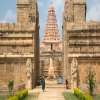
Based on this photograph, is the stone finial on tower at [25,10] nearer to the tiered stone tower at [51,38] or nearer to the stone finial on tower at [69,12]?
the stone finial on tower at [69,12]

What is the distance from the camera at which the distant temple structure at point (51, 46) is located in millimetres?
71375

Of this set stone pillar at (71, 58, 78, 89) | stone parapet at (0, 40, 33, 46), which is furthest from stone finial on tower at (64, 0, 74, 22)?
stone pillar at (71, 58, 78, 89)

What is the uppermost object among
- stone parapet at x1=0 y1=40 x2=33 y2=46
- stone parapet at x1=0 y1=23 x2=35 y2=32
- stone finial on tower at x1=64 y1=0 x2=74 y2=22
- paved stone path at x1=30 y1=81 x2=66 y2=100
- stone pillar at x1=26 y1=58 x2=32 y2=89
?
stone finial on tower at x1=64 y1=0 x2=74 y2=22

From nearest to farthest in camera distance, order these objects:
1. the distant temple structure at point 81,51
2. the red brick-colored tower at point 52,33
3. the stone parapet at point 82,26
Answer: the distant temple structure at point 81,51 < the stone parapet at point 82,26 < the red brick-colored tower at point 52,33

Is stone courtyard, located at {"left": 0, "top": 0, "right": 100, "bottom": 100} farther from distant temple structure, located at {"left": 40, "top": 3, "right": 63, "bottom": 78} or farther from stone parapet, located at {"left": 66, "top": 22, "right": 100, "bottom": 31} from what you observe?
distant temple structure, located at {"left": 40, "top": 3, "right": 63, "bottom": 78}

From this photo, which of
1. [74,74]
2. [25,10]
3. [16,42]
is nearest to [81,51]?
[74,74]

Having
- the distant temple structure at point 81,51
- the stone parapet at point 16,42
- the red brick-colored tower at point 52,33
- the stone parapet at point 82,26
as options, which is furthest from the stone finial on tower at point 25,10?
the red brick-colored tower at point 52,33

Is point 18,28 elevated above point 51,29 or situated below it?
below

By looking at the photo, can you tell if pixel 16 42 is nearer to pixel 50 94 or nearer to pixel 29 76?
pixel 29 76

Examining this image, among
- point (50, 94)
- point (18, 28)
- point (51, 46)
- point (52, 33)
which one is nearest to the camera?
point (50, 94)

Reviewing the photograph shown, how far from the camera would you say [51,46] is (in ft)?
261

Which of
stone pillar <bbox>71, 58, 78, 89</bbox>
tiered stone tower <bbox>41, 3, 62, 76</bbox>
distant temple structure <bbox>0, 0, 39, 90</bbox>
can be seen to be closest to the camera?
stone pillar <bbox>71, 58, 78, 89</bbox>

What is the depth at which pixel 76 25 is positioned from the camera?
34.9 m

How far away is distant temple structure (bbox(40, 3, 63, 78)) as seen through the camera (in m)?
71.4
